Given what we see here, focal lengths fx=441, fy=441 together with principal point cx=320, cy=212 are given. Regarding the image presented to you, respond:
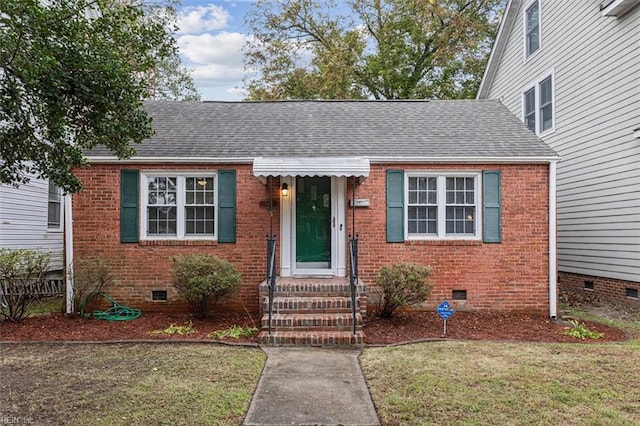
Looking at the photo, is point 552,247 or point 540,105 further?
point 540,105

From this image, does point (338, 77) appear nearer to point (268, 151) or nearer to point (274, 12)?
point (274, 12)

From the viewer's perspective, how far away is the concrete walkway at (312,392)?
4.07m

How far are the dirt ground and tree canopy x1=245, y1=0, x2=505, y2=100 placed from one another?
1553cm

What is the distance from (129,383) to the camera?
483 cm

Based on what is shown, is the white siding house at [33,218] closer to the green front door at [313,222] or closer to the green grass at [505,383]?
the green front door at [313,222]

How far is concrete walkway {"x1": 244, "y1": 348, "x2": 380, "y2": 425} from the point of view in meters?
4.07

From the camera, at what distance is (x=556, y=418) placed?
397 cm

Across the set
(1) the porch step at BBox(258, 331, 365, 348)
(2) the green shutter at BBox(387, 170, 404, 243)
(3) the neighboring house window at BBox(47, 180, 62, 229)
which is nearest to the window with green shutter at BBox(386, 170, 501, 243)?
(2) the green shutter at BBox(387, 170, 404, 243)

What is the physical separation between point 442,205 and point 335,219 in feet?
7.08

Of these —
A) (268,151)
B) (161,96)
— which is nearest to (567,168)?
(268,151)

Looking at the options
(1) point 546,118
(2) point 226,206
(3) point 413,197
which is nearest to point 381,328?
(3) point 413,197

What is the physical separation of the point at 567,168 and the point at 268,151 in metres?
8.13

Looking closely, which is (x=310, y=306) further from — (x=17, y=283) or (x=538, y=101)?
(x=538, y=101)

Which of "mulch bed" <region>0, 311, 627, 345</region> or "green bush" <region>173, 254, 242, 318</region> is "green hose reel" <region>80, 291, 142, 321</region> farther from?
"green bush" <region>173, 254, 242, 318</region>
